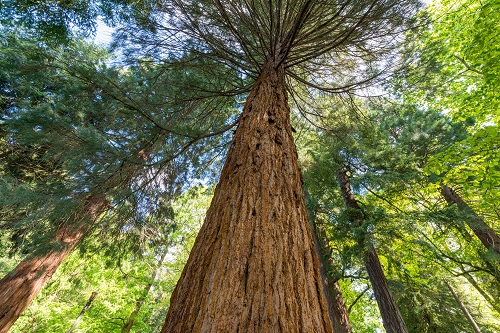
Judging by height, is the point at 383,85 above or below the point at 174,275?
above

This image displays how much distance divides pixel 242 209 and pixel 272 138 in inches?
32.8

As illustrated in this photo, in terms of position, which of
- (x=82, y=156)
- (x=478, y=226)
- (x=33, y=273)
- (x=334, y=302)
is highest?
(x=478, y=226)

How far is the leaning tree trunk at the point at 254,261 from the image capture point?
0.87m

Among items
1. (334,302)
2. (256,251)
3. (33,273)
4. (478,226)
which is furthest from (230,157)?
(478,226)

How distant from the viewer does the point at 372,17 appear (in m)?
3.56

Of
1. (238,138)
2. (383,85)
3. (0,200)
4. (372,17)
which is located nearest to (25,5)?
(0,200)

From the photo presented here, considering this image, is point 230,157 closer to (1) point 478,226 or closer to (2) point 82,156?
(2) point 82,156

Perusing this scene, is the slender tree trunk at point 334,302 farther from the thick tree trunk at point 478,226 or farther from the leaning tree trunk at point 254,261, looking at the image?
the leaning tree trunk at point 254,261

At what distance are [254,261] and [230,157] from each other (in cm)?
105

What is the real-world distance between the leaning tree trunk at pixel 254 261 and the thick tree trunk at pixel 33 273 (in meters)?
3.17

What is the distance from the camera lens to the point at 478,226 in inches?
191

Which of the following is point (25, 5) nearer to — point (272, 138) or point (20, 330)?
point (272, 138)

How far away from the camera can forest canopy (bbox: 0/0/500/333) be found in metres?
1.21

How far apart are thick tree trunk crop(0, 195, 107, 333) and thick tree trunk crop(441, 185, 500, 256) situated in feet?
25.0
